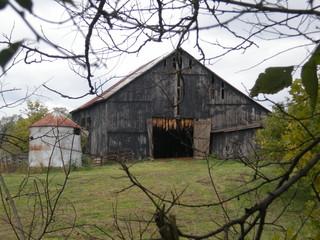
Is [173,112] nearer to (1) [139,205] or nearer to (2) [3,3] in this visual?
(1) [139,205]

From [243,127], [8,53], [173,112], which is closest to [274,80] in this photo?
[8,53]

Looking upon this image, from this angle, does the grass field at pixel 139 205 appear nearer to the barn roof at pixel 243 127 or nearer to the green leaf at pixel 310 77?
the green leaf at pixel 310 77

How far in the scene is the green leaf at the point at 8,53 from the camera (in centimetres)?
65

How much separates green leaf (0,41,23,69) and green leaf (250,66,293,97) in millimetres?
889

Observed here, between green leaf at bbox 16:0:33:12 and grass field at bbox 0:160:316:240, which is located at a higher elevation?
green leaf at bbox 16:0:33:12

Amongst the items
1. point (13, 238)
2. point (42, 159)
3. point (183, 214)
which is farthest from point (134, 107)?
point (13, 238)

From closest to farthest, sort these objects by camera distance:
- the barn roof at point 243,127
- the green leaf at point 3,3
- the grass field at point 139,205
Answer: the green leaf at point 3,3 < the grass field at point 139,205 < the barn roof at point 243,127

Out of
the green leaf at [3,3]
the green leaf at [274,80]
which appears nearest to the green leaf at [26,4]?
the green leaf at [3,3]

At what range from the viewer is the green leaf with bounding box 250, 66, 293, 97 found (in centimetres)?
128

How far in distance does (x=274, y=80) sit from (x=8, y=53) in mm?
902

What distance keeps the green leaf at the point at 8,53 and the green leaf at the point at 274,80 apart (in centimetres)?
89

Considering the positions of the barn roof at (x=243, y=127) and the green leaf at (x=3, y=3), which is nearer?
the green leaf at (x=3, y=3)

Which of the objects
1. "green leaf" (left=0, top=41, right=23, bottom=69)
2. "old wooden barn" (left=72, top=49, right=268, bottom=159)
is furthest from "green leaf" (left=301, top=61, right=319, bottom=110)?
"old wooden barn" (left=72, top=49, right=268, bottom=159)

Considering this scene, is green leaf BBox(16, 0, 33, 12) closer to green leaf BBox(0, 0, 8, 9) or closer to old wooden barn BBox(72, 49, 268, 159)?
green leaf BBox(0, 0, 8, 9)
